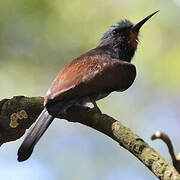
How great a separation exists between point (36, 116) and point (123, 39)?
1382 mm

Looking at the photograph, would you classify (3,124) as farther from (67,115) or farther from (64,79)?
(64,79)

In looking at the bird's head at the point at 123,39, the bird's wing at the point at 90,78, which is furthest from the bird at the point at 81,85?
the bird's head at the point at 123,39

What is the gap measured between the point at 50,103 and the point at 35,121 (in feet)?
0.37

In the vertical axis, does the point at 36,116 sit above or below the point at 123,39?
above

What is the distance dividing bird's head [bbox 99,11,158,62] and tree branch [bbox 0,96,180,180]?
1.14m

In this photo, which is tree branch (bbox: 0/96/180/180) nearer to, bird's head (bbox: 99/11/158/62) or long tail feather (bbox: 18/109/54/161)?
long tail feather (bbox: 18/109/54/161)

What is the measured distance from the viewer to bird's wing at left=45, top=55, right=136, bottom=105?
253 centimetres

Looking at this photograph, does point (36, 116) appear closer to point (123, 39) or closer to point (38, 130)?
point (38, 130)

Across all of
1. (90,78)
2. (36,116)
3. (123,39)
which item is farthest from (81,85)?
(123,39)

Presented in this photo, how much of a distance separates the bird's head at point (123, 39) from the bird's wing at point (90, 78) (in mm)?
510

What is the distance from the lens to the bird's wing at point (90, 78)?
8.30 feet

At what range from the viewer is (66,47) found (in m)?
4.72

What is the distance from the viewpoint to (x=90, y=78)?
2664 mm

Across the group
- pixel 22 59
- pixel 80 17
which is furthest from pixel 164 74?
pixel 22 59
